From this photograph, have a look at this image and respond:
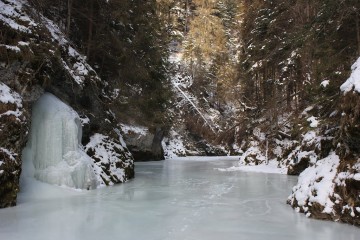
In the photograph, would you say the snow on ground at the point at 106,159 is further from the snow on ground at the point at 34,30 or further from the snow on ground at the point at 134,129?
the snow on ground at the point at 134,129

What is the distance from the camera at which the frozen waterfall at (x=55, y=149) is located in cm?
920

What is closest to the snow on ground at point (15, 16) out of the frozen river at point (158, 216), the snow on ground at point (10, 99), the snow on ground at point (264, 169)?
the snow on ground at point (10, 99)

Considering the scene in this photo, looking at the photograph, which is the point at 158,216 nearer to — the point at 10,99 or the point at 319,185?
the point at 319,185

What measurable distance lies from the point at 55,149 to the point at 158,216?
4.30 m

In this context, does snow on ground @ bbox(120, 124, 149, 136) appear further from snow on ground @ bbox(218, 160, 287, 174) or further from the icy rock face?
the icy rock face

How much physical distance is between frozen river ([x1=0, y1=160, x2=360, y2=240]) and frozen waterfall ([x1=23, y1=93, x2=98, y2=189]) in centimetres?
44

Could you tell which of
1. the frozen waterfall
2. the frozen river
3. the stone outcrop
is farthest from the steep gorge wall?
the stone outcrop

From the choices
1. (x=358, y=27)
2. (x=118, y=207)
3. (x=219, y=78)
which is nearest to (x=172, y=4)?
(x=219, y=78)

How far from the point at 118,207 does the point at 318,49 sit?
6.50 m

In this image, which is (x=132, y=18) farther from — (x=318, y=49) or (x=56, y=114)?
(x=318, y=49)

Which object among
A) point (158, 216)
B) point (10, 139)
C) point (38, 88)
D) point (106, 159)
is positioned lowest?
point (158, 216)

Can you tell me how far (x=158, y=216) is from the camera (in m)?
6.43

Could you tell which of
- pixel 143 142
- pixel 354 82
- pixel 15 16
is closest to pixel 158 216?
pixel 354 82

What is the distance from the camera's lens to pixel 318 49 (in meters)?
9.39
